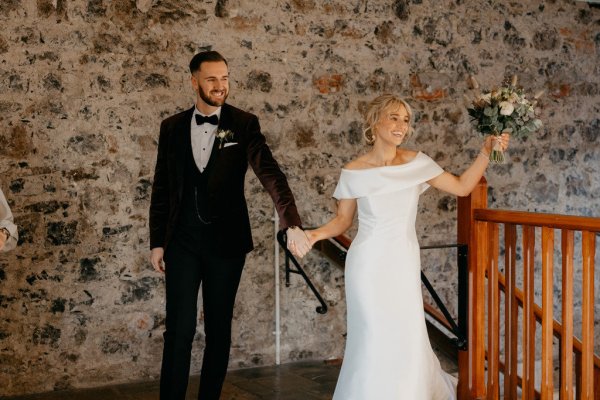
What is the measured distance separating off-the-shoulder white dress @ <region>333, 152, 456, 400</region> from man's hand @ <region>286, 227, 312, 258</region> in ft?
1.03

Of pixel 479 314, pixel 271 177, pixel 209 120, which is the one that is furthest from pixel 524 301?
pixel 209 120

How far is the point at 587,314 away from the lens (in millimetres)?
3205

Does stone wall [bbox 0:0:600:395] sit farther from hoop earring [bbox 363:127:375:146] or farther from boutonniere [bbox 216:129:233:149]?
hoop earring [bbox 363:127:375:146]

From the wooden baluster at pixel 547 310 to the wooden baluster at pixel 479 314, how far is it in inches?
19.4

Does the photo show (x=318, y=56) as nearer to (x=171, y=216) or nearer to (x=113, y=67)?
(x=113, y=67)

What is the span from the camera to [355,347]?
3.51 metres

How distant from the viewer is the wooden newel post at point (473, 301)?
3869 millimetres

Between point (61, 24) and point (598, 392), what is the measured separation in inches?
178

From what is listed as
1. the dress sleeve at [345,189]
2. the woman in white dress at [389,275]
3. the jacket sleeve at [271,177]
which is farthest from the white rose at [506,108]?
the jacket sleeve at [271,177]

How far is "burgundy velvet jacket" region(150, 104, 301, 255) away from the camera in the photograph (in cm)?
347

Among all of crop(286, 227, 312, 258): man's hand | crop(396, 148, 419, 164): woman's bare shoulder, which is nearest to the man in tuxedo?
crop(286, 227, 312, 258): man's hand

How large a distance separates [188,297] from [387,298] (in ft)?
3.18

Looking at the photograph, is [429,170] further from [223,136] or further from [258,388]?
[258,388]

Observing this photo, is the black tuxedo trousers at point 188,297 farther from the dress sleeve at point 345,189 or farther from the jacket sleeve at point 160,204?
the dress sleeve at point 345,189
